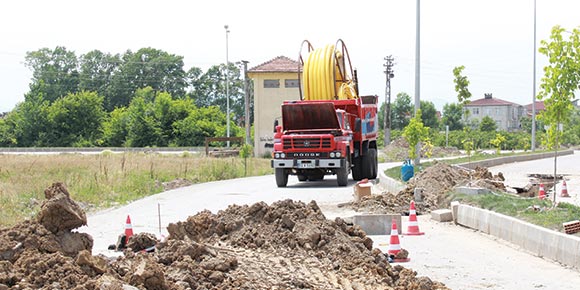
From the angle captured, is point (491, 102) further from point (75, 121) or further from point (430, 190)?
point (430, 190)

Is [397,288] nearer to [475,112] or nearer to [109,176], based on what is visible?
[109,176]

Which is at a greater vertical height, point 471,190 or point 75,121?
point 75,121

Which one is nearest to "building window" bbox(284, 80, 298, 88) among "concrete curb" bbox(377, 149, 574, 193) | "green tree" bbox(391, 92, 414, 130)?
"concrete curb" bbox(377, 149, 574, 193)

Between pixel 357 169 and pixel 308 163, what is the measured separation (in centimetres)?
391

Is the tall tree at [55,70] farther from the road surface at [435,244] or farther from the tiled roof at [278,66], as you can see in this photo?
the road surface at [435,244]

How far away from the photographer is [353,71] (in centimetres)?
2922

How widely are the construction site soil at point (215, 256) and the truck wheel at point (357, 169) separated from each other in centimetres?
1684

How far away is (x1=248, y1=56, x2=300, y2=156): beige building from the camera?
57.6 metres

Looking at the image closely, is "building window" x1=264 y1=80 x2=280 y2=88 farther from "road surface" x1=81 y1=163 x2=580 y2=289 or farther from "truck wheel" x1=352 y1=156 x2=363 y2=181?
"road surface" x1=81 y1=163 x2=580 y2=289

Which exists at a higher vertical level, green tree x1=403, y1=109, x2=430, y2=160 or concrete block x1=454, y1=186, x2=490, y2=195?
green tree x1=403, y1=109, x2=430, y2=160

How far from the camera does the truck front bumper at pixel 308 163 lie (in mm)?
24844

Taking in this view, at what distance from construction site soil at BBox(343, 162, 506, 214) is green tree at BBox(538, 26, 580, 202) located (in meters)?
3.26

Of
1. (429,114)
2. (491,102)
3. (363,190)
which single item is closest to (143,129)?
(429,114)

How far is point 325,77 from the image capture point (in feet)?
89.4
